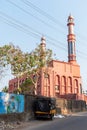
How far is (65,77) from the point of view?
267ft

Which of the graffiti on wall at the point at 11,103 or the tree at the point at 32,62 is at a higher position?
the tree at the point at 32,62

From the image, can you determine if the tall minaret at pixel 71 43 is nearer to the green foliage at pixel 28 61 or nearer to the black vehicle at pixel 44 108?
the green foliage at pixel 28 61

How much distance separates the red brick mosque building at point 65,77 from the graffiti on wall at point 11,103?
4343cm

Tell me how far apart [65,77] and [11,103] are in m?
52.1

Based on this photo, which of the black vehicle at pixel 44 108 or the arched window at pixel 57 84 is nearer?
the black vehicle at pixel 44 108

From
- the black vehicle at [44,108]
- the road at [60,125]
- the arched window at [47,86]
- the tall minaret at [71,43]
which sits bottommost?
the road at [60,125]

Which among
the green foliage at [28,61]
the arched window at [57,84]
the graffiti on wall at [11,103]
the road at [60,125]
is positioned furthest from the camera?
the arched window at [57,84]

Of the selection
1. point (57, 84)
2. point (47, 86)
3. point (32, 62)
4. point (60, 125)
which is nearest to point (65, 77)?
point (57, 84)

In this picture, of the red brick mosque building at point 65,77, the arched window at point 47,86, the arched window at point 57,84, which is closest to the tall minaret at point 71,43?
the red brick mosque building at point 65,77

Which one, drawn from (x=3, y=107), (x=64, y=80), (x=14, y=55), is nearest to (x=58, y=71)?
(x=64, y=80)

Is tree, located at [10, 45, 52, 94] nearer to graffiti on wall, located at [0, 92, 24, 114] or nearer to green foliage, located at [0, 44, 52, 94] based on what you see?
green foliage, located at [0, 44, 52, 94]

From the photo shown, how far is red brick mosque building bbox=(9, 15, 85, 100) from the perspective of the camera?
7650 cm

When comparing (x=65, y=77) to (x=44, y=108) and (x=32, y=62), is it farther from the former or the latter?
(x=44, y=108)

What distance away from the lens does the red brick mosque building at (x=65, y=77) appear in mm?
76500
